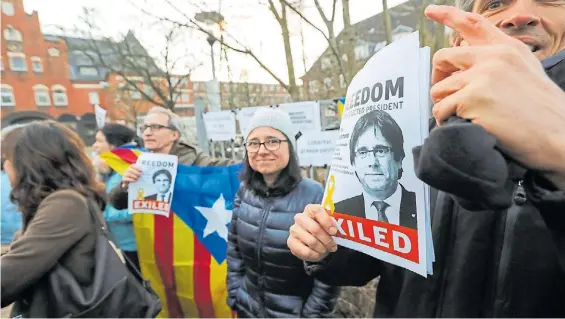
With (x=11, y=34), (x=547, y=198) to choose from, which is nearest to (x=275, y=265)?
(x=547, y=198)

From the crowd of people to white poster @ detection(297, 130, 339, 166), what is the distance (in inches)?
77.3

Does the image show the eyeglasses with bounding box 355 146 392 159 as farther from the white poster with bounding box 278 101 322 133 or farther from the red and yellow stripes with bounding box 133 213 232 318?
the white poster with bounding box 278 101 322 133

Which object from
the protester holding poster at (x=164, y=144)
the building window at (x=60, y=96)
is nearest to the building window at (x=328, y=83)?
the protester holding poster at (x=164, y=144)

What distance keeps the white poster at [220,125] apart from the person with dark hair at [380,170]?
5239mm

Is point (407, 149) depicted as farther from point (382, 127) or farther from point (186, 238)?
point (186, 238)

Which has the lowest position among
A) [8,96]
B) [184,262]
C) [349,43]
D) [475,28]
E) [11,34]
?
[184,262]

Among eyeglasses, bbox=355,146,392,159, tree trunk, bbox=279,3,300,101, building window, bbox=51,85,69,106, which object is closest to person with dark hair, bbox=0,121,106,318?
eyeglasses, bbox=355,146,392,159

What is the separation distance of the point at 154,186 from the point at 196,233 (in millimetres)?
559

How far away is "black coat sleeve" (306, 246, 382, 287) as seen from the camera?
113 cm

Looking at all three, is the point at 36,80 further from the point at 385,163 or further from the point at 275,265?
the point at 385,163

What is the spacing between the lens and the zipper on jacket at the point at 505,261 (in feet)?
2.47

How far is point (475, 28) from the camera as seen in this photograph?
54 centimetres

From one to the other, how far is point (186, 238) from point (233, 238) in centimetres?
91

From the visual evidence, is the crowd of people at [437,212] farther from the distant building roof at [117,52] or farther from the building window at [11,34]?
the building window at [11,34]
